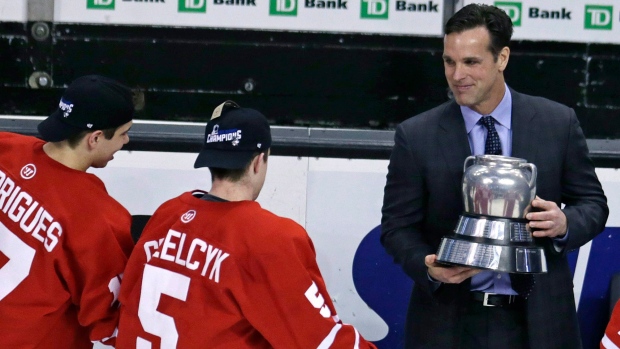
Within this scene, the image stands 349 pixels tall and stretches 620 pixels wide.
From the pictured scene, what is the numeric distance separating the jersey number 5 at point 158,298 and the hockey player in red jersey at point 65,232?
0.99 feet

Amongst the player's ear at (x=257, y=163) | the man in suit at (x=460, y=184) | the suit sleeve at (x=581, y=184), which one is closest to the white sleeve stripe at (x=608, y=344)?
the man in suit at (x=460, y=184)

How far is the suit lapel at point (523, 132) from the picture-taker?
2.97 metres

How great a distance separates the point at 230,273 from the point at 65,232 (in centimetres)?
67

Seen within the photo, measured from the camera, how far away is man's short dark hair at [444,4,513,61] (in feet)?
9.80

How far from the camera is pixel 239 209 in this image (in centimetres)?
264

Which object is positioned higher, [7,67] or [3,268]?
[7,67]

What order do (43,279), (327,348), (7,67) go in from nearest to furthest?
(327,348) < (43,279) < (7,67)

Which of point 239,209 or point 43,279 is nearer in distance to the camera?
point 239,209

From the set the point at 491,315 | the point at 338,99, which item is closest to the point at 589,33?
the point at 338,99

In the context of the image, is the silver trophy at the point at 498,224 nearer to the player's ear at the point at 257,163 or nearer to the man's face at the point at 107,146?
the player's ear at the point at 257,163

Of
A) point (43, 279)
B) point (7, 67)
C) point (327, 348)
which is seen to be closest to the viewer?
point (327, 348)

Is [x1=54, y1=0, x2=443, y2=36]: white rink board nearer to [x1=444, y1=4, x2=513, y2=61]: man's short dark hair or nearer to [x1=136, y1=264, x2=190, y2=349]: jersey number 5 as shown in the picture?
[x1=444, y1=4, x2=513, y2=61]: man's short dark hair

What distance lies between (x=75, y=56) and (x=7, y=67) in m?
0.28

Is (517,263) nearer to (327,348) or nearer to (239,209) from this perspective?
(327,348)
